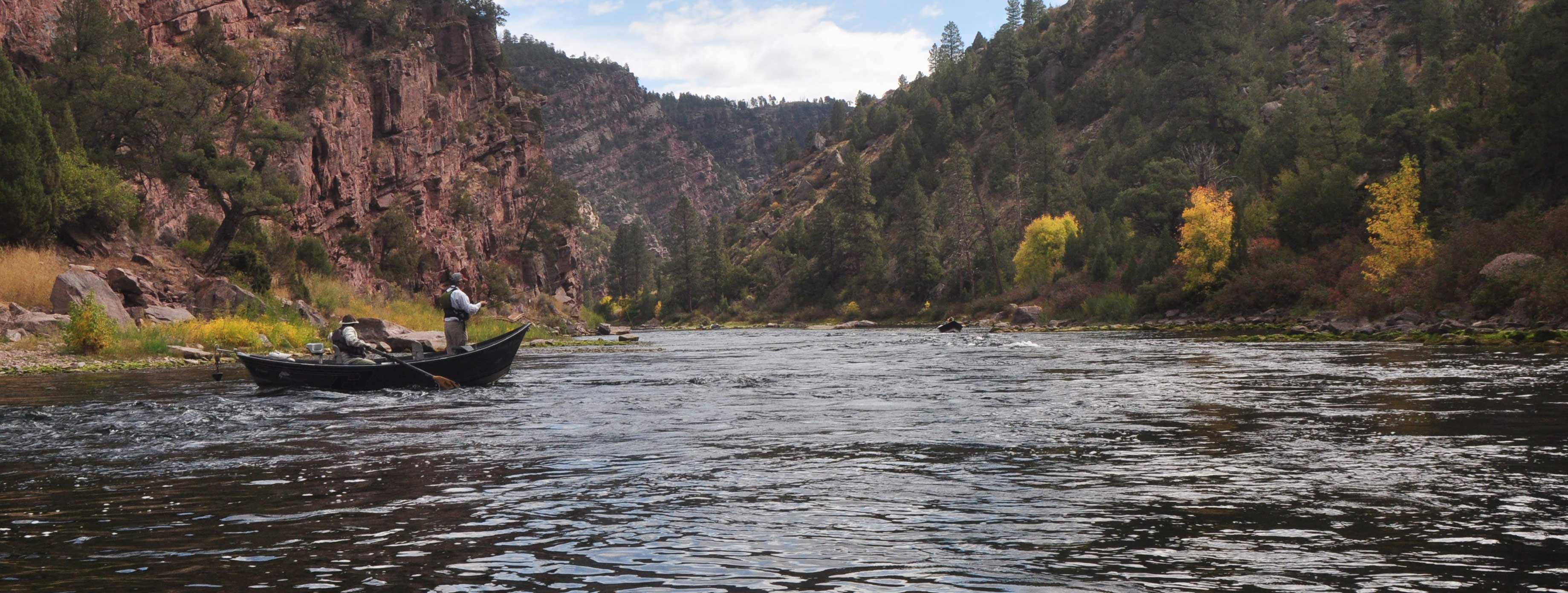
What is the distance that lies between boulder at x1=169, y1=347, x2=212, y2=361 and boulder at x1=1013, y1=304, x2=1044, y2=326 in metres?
63.7

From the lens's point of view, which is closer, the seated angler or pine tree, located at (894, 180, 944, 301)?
the seated angler

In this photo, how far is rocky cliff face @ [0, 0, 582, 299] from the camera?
2180 inches

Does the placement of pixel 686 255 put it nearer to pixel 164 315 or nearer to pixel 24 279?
pixel 164 315

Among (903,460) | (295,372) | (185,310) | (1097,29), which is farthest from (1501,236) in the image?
(1097,29)

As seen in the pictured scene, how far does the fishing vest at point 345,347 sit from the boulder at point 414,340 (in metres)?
15.1

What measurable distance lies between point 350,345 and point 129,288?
2075 cm

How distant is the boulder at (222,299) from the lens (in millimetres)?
40719

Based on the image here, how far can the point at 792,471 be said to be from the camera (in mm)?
12070

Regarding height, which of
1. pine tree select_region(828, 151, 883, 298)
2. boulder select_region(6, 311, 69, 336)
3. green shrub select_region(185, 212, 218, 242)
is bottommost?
boulder select_region(6, 311, 69, 336)

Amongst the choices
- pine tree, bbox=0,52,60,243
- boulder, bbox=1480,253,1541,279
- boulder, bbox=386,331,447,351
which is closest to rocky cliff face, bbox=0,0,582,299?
pine tree, bbox=0,52,60,243

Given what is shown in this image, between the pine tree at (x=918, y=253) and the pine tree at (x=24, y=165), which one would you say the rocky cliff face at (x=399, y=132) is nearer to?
the pine tree at (x=24, y=165)

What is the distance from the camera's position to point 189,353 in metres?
34.3

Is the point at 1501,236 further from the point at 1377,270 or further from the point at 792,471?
the point at 792,471

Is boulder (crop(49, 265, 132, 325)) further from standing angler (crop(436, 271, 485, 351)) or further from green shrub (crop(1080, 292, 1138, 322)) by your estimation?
green shrub (crop(1080, 292, 1138, 322))
